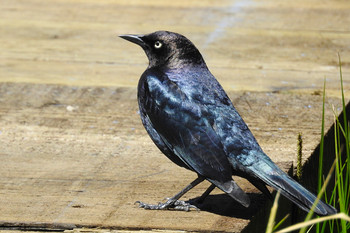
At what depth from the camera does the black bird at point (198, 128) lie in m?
2.61

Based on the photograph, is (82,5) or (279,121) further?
(82,5)

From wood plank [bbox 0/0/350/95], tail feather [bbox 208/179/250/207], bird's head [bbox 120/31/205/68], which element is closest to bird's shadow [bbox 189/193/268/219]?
tail feather [bbox 208/179/250/207]

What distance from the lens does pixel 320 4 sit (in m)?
6.45

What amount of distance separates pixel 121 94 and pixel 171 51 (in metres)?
1.38

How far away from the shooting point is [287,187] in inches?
99.5

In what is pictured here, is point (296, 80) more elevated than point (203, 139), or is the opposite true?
point (203, 139)

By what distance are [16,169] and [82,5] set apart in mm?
3309

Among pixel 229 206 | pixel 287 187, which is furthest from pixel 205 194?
pixel 287 187

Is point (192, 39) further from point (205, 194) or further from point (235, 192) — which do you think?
point (235, 192)

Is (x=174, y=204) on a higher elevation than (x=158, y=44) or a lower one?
lower

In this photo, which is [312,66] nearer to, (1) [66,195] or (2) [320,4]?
(2) [320,4]

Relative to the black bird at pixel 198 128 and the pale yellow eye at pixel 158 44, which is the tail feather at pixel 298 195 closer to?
the black bird at pixel 198 128

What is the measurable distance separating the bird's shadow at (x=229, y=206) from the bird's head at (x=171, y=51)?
48 cm

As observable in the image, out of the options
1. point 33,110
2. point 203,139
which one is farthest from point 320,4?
point 203,139
